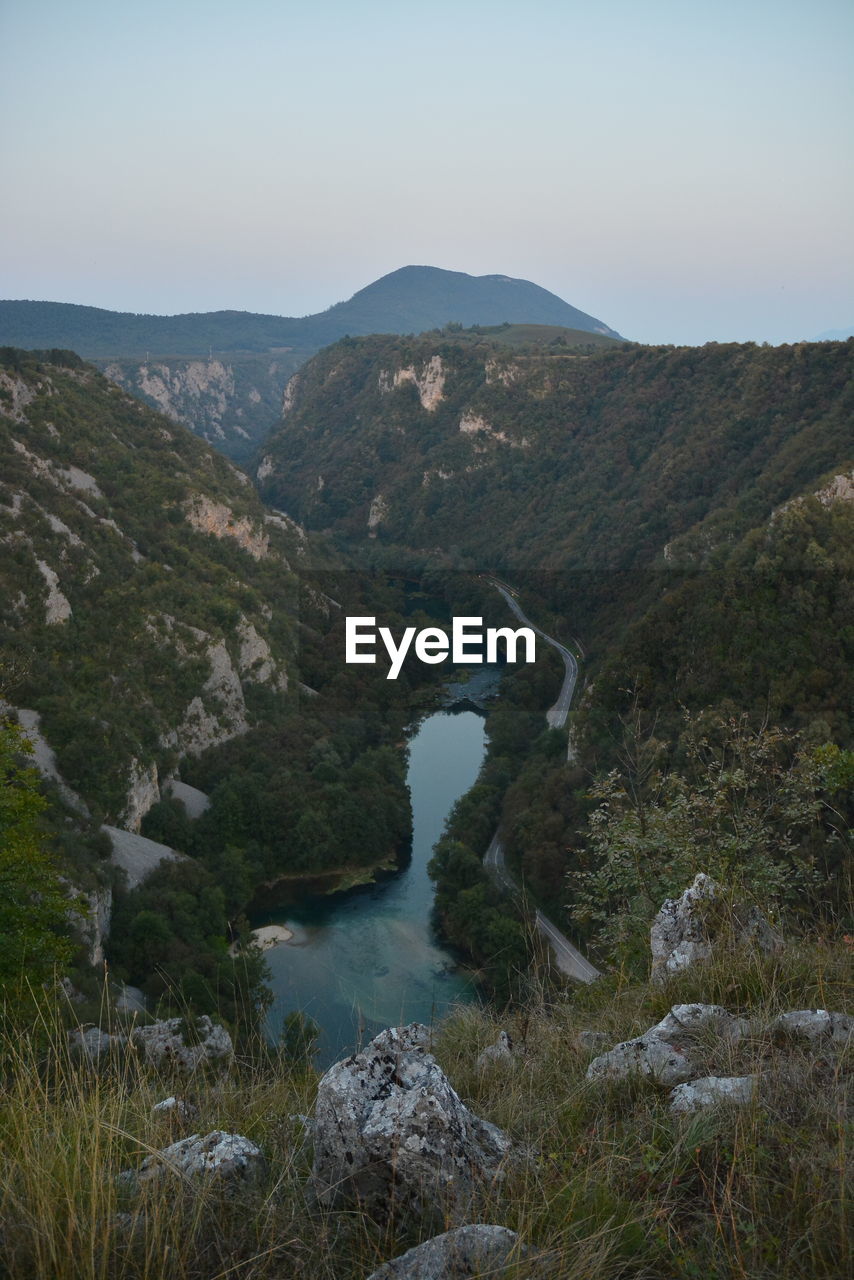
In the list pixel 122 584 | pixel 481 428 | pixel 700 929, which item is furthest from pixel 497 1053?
pixel 481 428

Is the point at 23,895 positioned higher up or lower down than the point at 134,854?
higher up

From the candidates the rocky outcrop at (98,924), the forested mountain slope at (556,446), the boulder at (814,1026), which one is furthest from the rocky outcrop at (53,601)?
the boulder at (814,1026)

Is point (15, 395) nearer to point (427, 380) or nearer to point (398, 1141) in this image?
point (398, 1141)

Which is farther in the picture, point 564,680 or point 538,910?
point 564,680

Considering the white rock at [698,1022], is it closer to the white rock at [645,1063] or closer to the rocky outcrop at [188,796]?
the white rock at [645,1063]

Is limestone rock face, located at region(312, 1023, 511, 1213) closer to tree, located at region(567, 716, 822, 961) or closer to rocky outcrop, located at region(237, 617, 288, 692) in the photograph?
tree, located at region(567, 716, 822, 961)

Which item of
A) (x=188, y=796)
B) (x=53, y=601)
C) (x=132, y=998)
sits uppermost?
(x=53, y=601)

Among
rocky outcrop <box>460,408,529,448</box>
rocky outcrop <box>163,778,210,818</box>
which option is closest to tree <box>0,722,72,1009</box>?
rocky outcrop <box>163,778,210,818</box>
